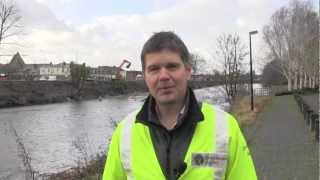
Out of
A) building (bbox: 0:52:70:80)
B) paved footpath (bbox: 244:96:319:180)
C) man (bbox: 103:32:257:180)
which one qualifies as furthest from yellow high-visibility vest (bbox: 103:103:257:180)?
building (bbox: 0:52:70:80)

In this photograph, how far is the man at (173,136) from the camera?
8.45 ft

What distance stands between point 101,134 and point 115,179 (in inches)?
943

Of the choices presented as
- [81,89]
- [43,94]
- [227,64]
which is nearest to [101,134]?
[227,64]

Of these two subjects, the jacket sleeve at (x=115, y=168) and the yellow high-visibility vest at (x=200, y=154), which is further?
the jacket sleeve at (x=115, y=168)

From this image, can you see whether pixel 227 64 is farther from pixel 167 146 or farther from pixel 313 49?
pixel 167 146

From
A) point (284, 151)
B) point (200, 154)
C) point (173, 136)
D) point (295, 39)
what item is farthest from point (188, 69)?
point (295, 39)

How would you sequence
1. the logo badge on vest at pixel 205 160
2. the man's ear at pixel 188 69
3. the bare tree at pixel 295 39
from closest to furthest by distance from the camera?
the logo badge on vest at pixel 205 160 < the man's ear at pixel 188 69 < the bare tree at pixel 295 39

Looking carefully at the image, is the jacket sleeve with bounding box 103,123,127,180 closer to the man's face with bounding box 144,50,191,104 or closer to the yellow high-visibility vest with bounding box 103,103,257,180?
the yellow high-visibility vest with bounding box 103,103,257,180

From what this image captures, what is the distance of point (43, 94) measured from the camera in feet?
258

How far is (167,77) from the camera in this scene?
2.65 m

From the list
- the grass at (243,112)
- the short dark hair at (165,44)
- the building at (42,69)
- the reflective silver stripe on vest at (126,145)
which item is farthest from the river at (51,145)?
the building at (42,69)

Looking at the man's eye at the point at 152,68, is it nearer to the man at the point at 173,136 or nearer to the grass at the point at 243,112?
the man at the point at 173,136

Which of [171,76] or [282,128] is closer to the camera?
[171,76]

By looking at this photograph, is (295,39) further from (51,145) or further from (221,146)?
(221,146)
